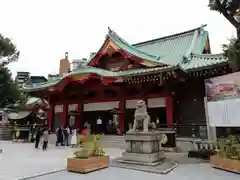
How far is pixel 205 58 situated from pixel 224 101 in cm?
703

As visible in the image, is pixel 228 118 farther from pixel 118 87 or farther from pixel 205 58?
pixel 118 87

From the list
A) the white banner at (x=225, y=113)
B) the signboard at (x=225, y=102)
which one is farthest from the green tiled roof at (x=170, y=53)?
the white banner at (x=225, y=113)

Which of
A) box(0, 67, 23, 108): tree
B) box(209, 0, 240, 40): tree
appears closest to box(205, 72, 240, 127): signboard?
box(209, 0, 240, 40): tree

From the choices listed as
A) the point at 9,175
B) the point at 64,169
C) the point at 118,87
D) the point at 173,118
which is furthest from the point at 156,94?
the point at 9,175

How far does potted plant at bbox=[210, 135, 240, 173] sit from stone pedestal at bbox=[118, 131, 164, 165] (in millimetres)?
2314

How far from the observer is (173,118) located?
51.0 ft

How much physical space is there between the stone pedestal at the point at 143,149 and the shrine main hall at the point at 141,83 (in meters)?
5.38

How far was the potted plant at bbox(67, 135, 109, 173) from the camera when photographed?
7.36 meters

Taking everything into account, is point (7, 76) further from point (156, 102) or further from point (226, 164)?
point (226, 164)

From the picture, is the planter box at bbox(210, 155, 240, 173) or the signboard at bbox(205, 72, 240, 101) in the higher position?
the signboard at bbox(205, 72, 240, 101)

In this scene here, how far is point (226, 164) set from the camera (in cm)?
788

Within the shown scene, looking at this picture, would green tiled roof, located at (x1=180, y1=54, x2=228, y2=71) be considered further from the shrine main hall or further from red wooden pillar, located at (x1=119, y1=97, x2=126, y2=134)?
red wooden pillar, located at (x1=119, y1=97, x2=126, y2=134)

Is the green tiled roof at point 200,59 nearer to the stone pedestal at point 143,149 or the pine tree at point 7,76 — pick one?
the stone pedestal at point 143,149

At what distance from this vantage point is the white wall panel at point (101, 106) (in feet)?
60.9
